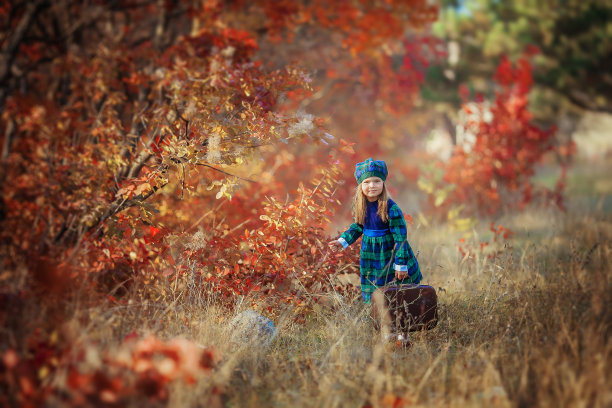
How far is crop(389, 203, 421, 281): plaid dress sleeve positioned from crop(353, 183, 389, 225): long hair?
59 mm

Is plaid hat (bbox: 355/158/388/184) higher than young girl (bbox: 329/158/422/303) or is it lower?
higher

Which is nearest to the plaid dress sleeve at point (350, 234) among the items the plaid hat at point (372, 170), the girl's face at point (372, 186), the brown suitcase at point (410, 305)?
the girl's face at point (372, 186)

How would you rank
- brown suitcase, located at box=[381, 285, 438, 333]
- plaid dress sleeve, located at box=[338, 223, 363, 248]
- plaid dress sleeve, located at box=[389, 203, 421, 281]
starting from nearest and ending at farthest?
1. brown suitcase, located at box=[381, 285, 438, 333]
2. plaid dress sleeve, located at box=[389, 203, 421, 281]
3. plaid dress sleeve, located at box=[338, 223, 363, 248]

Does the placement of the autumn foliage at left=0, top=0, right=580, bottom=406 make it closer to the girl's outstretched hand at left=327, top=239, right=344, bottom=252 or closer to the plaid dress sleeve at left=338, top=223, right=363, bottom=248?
the girl's outstretched hand at left=327, top=239, right=344, bottom=252

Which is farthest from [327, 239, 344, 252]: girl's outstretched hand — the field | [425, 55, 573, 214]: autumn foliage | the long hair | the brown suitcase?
[425, 55, 573, 214]: autumn foliage

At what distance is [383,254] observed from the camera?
4133 mm

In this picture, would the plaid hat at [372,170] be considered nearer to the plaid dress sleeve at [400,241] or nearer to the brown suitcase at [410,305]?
the plaid dress sleeve at [400,241]

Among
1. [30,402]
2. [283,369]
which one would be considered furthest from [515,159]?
[30,402]

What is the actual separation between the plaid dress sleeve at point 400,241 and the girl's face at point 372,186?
179 mm

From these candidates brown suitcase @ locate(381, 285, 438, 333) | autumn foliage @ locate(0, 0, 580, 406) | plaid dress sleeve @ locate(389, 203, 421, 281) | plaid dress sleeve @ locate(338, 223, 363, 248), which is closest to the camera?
autumn foliage @ locate(0, 0, 580, 406)

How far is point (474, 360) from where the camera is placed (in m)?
3.31

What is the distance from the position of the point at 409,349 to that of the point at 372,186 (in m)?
1.35

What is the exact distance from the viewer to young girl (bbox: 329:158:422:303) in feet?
13.3

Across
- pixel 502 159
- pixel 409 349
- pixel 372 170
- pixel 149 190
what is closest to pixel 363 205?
pixel 372 170
